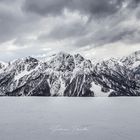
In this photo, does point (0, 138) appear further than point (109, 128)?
No

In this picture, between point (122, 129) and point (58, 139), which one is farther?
point (122, 129)

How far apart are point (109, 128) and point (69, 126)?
13.7 meters

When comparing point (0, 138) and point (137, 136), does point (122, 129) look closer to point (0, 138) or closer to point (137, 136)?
point (137, 136)

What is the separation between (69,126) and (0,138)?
2737 cm

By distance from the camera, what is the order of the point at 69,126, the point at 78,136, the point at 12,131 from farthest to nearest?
1. the point at 69,126
2. the point at 12,131
3. the point at 78,136

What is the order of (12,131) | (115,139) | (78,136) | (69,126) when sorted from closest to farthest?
(115,139)
(78,136)
(12,131)
(69,126)

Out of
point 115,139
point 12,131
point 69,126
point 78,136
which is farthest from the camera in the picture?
point 69,126

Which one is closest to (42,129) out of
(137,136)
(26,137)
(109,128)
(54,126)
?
(54,126)

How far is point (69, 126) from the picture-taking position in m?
88.5

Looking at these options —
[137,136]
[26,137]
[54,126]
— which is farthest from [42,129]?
[137,136]

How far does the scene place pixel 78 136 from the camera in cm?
7100

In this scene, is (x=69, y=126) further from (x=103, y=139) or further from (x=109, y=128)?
(x=103, y=139)

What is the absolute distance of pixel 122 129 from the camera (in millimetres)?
81750

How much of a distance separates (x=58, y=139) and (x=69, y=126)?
21.5 metres
